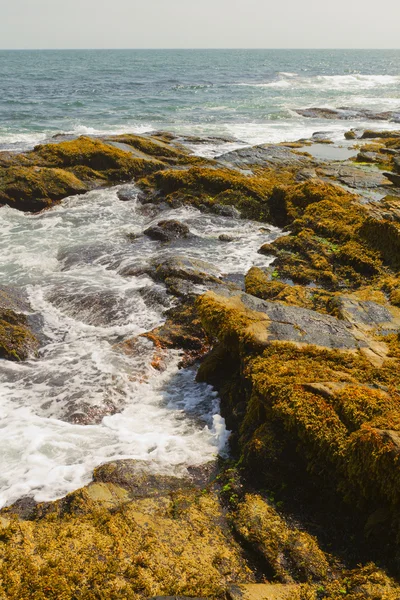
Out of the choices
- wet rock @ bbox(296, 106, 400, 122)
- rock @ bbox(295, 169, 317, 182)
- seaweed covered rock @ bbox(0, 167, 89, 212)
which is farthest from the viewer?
wet rock @ bbox(296, 106, 400, 122)

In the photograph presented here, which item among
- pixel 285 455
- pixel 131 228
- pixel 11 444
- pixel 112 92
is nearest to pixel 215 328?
pixel 285 455

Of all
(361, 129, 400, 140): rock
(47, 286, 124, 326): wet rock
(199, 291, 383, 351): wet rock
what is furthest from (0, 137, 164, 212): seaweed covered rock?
(361, 129, 400, 140): rock

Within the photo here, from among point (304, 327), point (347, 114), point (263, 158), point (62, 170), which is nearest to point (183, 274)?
point (304, 327)

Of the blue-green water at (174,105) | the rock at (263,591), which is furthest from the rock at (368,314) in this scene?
the blue-green water at (174,105)

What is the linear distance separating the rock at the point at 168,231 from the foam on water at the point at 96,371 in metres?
0.33

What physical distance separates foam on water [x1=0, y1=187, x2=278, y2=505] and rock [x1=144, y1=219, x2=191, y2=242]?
326mm

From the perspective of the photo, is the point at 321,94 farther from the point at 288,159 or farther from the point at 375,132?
the point at 288,159

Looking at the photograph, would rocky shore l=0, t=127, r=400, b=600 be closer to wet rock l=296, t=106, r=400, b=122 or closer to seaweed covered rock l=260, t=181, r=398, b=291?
seaweed covered rock l=260, t=181, r=398, b=291

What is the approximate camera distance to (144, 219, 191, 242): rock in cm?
1447

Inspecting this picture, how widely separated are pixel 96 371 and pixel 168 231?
7.23 metres

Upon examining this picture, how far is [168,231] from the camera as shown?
14.6 m

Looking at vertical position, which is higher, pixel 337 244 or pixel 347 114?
pixel 347 114

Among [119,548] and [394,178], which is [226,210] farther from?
[119,548]

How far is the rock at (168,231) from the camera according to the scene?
47.5ft
